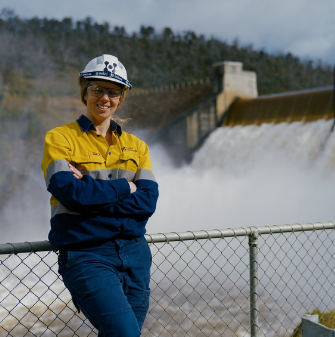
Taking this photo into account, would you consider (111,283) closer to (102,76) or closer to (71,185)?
(71,185)

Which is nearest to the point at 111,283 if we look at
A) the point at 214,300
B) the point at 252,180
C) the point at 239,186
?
the point at 214,300

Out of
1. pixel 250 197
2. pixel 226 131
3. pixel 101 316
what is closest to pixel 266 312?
pixel 101 316

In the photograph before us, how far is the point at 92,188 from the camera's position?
1.90m

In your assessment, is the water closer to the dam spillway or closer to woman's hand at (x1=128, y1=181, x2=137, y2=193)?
the dam spillway

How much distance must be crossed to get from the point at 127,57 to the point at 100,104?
48674 millimetres

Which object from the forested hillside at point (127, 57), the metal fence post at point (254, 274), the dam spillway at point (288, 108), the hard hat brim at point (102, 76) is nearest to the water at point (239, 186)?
the dam spillway at point (288, 108)

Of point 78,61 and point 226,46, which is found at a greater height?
point 226,46

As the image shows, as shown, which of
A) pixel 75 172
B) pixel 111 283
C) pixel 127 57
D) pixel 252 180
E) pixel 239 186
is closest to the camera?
pixel 111 283

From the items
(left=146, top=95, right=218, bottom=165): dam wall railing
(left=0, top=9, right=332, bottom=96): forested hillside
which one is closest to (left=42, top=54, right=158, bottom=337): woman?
(left=146, top=95, right=218, bottom=165): dam wall railing

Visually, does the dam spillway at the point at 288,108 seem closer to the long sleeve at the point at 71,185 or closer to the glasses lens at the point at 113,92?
the glasses lens at the point at 113,92

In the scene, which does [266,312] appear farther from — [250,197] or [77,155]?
[250,197]

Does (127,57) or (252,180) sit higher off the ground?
(127,57)

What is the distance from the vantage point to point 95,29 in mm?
54375

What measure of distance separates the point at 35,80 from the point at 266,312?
2903cm
